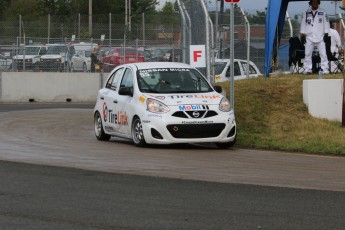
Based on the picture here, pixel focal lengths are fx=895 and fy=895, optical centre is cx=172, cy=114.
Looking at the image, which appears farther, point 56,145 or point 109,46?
point 109,46

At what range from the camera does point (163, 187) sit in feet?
35.4

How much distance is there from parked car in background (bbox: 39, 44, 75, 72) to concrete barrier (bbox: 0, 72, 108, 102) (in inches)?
25.8

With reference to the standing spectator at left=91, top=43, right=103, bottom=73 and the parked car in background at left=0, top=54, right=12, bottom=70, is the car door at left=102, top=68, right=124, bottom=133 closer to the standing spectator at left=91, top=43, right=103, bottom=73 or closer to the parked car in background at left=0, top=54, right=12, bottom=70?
the standing spectator at left=91, top=43, right=103, bottom=73

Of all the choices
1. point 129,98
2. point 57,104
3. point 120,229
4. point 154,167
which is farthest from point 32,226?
point 57,104

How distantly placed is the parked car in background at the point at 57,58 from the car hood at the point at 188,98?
19721mm

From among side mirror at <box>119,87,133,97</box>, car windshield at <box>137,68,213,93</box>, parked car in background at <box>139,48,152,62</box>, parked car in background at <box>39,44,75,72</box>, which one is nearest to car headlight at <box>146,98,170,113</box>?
car windshield at <box>137,68,213,93</box>

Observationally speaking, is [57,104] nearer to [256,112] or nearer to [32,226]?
[256,112]

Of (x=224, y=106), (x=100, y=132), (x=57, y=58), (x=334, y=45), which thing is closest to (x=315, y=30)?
(x=334, y=45)

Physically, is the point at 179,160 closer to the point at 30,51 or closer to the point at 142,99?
the point at 142,99

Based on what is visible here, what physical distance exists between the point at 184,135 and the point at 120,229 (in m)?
7.46

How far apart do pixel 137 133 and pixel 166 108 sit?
2.98ft

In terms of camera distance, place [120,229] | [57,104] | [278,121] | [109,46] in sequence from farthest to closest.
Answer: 1. [109,46]
2. [57,104]
3. [278,121]
4. [120,229]

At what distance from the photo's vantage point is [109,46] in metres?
35.8

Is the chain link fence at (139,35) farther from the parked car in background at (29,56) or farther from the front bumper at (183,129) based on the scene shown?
the front bumper at (183,129)
